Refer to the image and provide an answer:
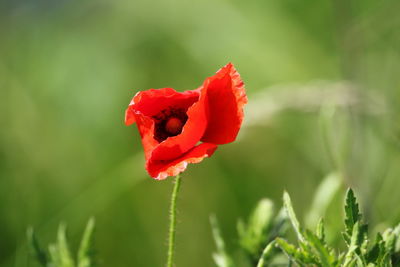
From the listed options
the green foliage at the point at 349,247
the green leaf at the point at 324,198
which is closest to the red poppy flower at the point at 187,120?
the green foliage at the point at 349,247

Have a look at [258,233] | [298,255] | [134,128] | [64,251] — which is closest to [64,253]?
[64,251]

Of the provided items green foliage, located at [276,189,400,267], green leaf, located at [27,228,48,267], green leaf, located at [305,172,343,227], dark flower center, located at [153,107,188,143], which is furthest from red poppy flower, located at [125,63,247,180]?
green leaf, located at [305,172,343,227]

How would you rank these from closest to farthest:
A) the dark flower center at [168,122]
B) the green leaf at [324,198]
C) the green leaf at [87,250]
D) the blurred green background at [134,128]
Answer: the dark flower center at [168,122] → the green leaf at [87,250] → the green leaf at [324,198] → the blurred green background at [134,128]

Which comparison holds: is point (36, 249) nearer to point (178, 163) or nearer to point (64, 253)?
point (64, 253)

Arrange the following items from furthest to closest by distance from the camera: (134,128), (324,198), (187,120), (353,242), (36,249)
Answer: (134,128) → (324,198) → (36,249) → (187,120) → (353,242)

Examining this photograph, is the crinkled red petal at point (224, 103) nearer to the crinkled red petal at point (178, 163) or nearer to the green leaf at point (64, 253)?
the crinkled red petal at point (178, 163)

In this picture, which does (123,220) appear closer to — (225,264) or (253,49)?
(253,49)
